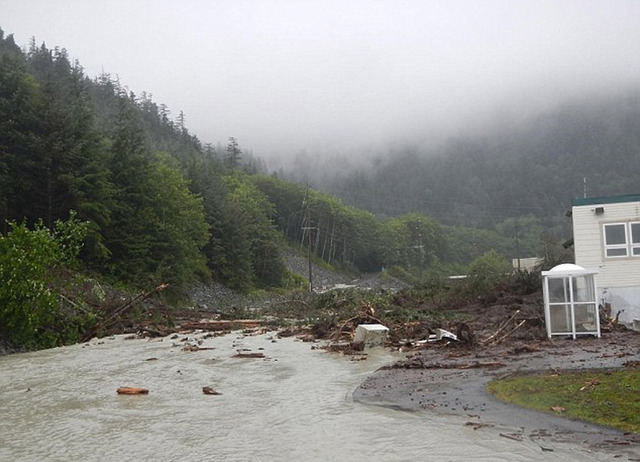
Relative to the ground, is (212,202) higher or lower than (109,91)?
lower

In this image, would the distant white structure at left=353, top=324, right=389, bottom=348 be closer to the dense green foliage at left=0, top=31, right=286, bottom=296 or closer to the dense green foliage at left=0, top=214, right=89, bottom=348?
the dense green foliage at left=0, top=214, right=89, bottom=348

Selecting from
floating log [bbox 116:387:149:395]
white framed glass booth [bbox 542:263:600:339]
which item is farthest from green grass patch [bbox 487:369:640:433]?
white framed glass booth [bbox 542:263:600:339]

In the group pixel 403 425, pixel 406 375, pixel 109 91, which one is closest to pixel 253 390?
pixel 406 375

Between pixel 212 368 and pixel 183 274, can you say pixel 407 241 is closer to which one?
pixel 183 274

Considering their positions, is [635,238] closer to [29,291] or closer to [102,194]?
[29,291]

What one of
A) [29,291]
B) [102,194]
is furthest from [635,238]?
[102,194]

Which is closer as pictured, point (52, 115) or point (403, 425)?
point (403, 425)

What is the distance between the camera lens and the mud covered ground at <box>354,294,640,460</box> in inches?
311

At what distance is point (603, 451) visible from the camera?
7.05 meters

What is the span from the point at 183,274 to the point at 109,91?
432ft

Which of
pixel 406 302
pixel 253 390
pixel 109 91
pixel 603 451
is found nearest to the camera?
pixel 603 451

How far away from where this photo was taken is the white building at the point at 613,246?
77.9ft

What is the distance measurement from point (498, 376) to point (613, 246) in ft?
48.9

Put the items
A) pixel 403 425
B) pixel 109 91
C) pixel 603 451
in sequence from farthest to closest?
1. pixel 109 91
2. pixel 403 425
3. pixel 603 451
